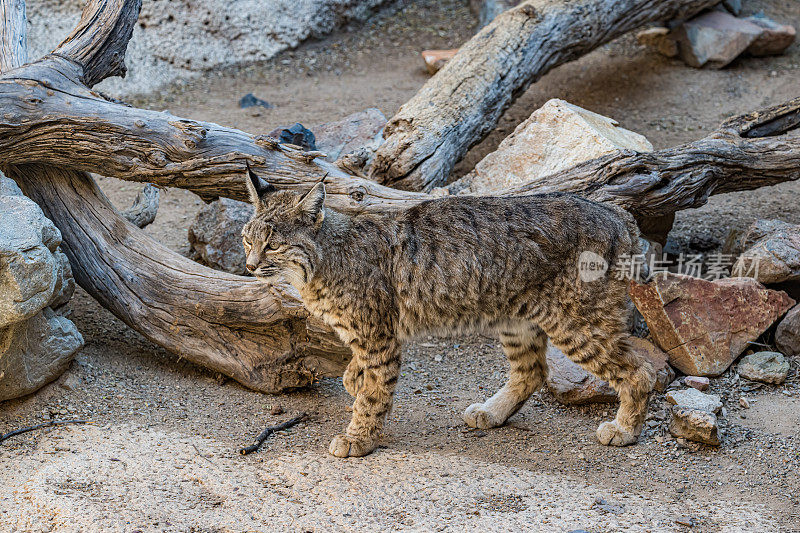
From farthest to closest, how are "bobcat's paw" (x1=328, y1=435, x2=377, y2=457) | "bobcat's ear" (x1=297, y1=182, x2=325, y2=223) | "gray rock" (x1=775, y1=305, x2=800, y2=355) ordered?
1. "gray rock" (x1=775, y1=305, x2=800, y2=355)
2. "bobcat's paw" (x1=328, y1=435, x2=377, y2=457)
3. "bobcat's ear" (x1=297, y1=182, x2=325, y2=223)

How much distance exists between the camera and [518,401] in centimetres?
545

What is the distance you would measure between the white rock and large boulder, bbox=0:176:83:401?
361cm

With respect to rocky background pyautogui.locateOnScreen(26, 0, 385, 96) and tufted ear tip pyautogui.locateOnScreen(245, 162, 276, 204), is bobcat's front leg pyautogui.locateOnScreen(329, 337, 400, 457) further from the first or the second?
rocky background pyautogui.locateOnScreen(26, 0, 385, 96)

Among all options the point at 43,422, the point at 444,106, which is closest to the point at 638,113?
the point at 444,106

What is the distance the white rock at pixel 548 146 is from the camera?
7.03 metres

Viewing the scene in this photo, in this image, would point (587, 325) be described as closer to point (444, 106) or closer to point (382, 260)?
point (382, 260)

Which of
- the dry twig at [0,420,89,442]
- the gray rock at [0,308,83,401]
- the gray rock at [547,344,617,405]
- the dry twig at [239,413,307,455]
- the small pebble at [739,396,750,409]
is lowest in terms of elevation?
the small pebble at [739,396,750,409]

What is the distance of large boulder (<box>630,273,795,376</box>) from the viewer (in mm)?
5785

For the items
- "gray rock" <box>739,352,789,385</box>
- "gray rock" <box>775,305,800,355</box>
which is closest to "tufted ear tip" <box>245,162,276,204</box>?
"gray rock" <box>739,352,789,385</box>

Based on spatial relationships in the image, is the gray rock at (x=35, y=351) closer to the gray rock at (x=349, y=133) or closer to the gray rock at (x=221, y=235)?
the gray rock at (x=221, y=235)

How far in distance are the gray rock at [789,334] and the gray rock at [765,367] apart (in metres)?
0.12

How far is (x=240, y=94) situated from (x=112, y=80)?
1859 mm

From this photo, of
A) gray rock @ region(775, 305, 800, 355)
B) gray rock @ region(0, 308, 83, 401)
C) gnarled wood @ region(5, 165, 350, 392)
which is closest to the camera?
gray rock @ region(0, 308, 83, 401)

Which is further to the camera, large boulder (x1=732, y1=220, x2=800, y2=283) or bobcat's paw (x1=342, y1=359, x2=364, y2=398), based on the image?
large boulder (x1=732, y1=220, x2=800, y2=283)
